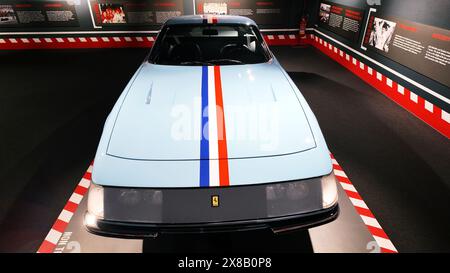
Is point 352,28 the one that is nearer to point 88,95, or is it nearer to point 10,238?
point 88,95

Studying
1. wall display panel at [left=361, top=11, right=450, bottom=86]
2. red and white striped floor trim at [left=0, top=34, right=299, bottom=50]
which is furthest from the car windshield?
red and white striped floor trim at [left=0, top=34, right=299, bottom=50]

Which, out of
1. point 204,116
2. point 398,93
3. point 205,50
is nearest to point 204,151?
point 204,116

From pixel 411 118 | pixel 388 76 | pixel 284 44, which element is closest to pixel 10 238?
pixel 411 118

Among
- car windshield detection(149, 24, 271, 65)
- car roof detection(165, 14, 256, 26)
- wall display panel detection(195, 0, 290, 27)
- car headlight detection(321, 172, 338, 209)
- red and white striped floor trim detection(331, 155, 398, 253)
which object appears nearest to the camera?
car headlight detection(321, 172, 338, 209)

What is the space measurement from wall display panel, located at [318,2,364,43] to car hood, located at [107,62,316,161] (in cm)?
458

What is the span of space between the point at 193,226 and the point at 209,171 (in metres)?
0.33

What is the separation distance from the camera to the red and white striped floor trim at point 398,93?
3684mm

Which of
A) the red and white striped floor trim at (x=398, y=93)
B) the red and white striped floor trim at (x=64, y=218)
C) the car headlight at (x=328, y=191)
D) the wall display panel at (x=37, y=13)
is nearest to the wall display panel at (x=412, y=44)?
the red and white striped floor trim at (x=398, y=93)

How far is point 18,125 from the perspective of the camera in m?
4.04

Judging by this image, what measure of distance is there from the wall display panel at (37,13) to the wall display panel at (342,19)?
756cm

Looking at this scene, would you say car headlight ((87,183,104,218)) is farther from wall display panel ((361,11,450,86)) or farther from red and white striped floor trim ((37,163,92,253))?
wall display panel ((361,11,450,86))

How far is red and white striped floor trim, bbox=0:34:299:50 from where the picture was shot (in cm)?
854

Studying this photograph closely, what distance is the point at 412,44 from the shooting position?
4.25 meters
